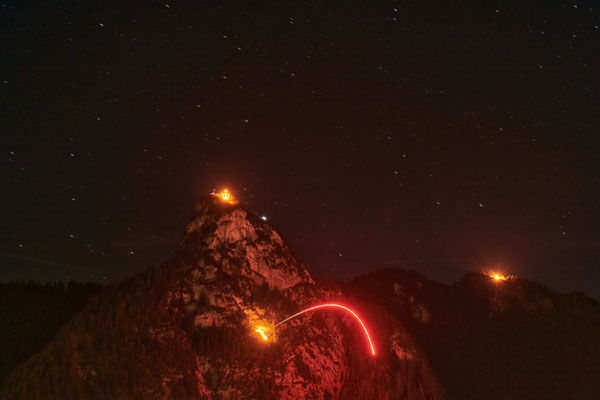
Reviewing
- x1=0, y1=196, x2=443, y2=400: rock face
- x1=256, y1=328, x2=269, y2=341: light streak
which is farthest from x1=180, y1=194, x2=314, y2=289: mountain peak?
x1=256, y1=328, x2=269, y2=341: light streak

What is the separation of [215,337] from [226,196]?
35102 mm

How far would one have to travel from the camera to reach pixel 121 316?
103 meters

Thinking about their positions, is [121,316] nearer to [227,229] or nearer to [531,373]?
[227,229]

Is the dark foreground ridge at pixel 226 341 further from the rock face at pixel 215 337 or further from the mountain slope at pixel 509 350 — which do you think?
the mountain slope at pixel 509 350

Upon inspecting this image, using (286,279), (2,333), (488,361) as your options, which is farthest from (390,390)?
(2,333)

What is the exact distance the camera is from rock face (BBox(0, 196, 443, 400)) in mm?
A: 90188

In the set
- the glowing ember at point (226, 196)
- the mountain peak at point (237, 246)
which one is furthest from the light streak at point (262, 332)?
the glowing ember at point (226, 196)

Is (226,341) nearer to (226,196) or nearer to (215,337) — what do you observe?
(215,337)

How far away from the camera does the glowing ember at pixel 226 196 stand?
4894 inches

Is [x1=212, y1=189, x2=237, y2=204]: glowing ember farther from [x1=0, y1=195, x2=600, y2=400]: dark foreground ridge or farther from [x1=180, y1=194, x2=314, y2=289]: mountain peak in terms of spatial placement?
[x1=0, y1=195, x2=600, y2=400]: dark foreground ridge

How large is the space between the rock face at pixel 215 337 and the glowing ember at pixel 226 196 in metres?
1.40

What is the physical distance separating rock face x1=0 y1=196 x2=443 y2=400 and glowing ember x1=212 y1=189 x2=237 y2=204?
54.9 inches

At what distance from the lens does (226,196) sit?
4948 inches

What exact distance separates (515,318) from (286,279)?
4405 inches
